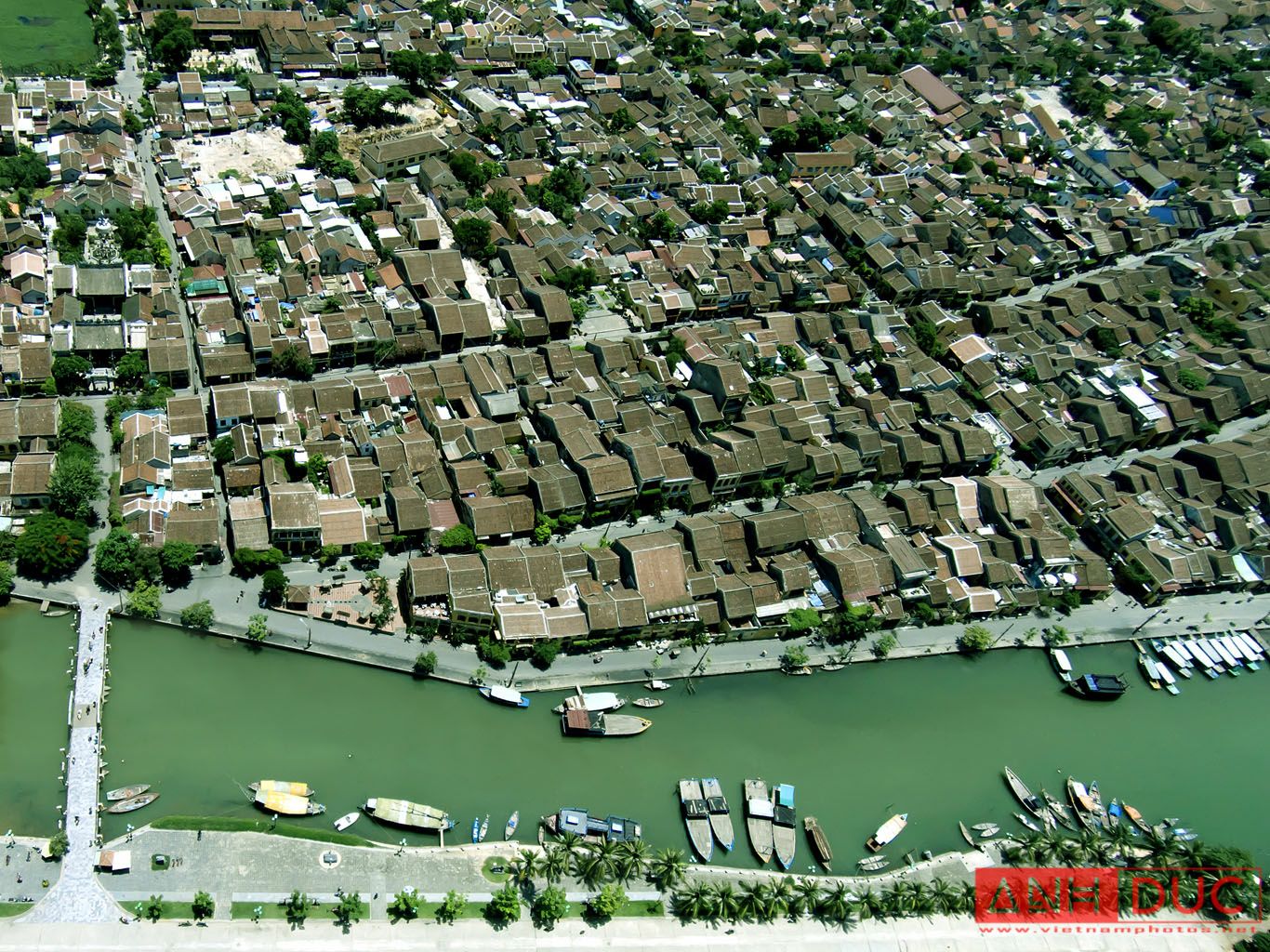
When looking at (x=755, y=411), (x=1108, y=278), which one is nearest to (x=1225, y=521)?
(x=1108, y=278)

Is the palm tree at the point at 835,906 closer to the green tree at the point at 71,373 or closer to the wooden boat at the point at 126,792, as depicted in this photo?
the wooden boat at the point at 126,792

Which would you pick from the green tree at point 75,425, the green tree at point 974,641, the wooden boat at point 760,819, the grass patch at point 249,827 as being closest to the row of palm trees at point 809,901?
the wooden boat at point 760,819

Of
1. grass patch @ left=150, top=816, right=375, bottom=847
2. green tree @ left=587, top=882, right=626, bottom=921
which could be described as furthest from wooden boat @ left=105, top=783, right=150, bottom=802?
green tree @ left=587, top=882, right=626, bottom=921

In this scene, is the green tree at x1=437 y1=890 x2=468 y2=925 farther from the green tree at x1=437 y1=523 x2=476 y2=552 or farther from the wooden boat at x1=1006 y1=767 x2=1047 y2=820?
the wooden boat at x1=1006 y1=767 x2=1047 y2=820

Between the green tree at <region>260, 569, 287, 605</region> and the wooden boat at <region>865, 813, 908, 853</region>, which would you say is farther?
the green tree at <region>260, 569, 287, 605</region>

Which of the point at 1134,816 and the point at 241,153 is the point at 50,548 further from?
the point at 1134,816

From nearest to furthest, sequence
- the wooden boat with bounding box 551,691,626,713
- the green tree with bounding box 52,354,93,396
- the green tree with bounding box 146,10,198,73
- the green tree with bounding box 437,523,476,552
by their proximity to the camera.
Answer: the wooden boat with bounding box 551,691,626,713 → the green tree with bounding box 437,523,476,552 → the green tree with bounding box 52,354,93,396 → the green tree with bounding box 146,10,198,73

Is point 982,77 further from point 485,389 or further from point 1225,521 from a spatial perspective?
point 485,389
